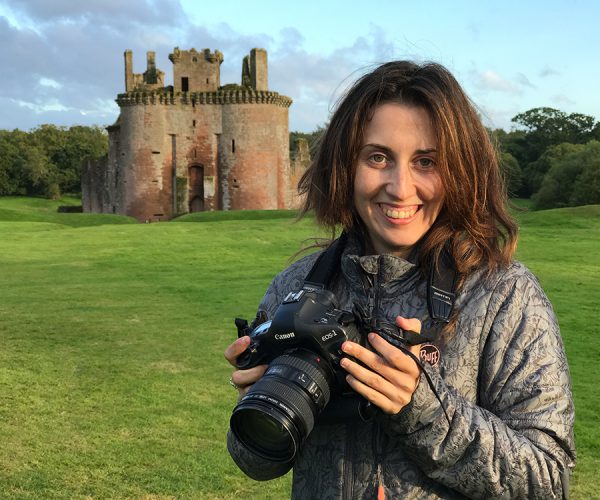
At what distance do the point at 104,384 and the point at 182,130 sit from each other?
40132 mm

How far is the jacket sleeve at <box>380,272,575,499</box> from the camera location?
1.60 meters

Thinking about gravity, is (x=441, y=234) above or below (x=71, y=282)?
above

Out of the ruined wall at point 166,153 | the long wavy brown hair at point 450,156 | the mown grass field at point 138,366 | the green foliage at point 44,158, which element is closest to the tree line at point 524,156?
the green foliage at point 44,158

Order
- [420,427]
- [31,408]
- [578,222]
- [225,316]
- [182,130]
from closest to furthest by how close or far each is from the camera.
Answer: [420,427] → [31,408] → [225,316] → [578,222] → [182,130]

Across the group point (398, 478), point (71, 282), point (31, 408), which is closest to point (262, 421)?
point (398, 478)

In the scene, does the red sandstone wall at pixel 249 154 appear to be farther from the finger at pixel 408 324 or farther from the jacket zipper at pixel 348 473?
the finger at pixel 408 324

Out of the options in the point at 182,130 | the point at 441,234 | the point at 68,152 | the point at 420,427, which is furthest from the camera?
the point at 68,152

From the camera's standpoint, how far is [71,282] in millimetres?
12711

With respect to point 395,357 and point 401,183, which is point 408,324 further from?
point 401,183

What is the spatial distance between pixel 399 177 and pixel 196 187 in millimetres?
44742

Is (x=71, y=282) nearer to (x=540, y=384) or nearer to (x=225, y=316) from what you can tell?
(x=225, y=316)

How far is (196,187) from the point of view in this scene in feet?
151

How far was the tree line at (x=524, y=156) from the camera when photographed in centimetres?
4406

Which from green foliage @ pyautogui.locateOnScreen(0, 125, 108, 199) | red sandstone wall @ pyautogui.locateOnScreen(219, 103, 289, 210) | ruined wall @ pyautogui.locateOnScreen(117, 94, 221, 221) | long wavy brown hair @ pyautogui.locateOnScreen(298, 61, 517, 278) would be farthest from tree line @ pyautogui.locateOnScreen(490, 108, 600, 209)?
green foliage @ pyautogui.locateOnScreen(0, 125, 108, 199)
